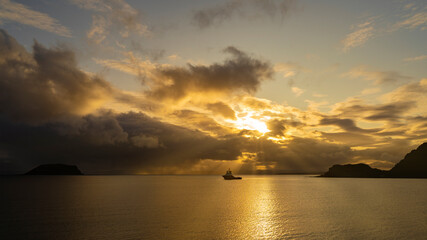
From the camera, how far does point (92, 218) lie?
54.4m

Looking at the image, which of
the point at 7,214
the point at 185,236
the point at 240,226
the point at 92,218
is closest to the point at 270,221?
the point at 240,226

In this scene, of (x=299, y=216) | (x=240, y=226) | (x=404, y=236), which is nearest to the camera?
(x=404, y=236)

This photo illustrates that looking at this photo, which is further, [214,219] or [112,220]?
[214,219]

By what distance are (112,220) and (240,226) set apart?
25284 millimetres

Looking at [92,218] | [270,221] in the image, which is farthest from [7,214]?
[270,221]

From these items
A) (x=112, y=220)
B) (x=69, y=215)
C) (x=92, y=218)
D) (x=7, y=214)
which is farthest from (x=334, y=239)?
(x=7, y=214)

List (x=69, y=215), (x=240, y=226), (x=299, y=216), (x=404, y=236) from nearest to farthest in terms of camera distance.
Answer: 1. (x=404, y=236)
2. (x=240, y=226)
3. (x=69, y=215)
4. (x=299, y=216)

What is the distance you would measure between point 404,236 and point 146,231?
1687 inches

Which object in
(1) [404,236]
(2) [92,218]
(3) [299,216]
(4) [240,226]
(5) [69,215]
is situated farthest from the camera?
(3) [299,216]

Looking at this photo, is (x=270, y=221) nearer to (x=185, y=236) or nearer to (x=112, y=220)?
(x=185, y=236)

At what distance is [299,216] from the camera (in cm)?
6278

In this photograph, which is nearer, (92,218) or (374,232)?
(374,232)

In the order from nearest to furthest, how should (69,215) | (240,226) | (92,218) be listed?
(240,226) < (92,218) < (69,215)

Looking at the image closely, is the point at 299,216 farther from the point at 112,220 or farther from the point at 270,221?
the point at 112,220
